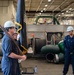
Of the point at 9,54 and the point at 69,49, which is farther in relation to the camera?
the point at 69,49

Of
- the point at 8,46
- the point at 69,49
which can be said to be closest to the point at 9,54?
the point at 8,46

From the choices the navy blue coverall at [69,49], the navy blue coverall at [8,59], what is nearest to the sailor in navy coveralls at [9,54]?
the navy blue coverall at [8,59]

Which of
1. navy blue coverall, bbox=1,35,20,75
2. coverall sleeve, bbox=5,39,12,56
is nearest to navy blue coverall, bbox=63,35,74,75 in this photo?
navy blue coverall, bbox=1,35,20,75

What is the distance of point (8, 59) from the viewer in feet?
11.1

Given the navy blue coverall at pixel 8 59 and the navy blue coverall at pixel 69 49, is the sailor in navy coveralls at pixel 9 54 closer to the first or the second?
the navy blue coverall at pixel 8 59

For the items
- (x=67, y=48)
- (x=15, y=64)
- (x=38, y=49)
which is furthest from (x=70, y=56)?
(x=38, y=49)

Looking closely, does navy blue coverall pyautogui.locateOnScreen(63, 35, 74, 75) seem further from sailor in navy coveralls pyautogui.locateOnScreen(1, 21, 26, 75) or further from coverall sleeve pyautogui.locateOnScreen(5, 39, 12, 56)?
coverall sleeve pyautogui.locateOnScreen(5, 39, 12, 56)

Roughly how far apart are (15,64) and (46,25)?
7.89 metres

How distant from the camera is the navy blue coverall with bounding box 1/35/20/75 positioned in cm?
330

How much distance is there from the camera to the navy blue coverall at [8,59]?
10.8 feet

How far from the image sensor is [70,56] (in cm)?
602

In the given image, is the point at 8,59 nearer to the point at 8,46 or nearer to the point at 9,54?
the point at 9,54

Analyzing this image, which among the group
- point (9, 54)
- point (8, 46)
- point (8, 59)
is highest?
point (8, 46)

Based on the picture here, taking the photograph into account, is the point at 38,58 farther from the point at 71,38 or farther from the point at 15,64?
the point at 15,64
